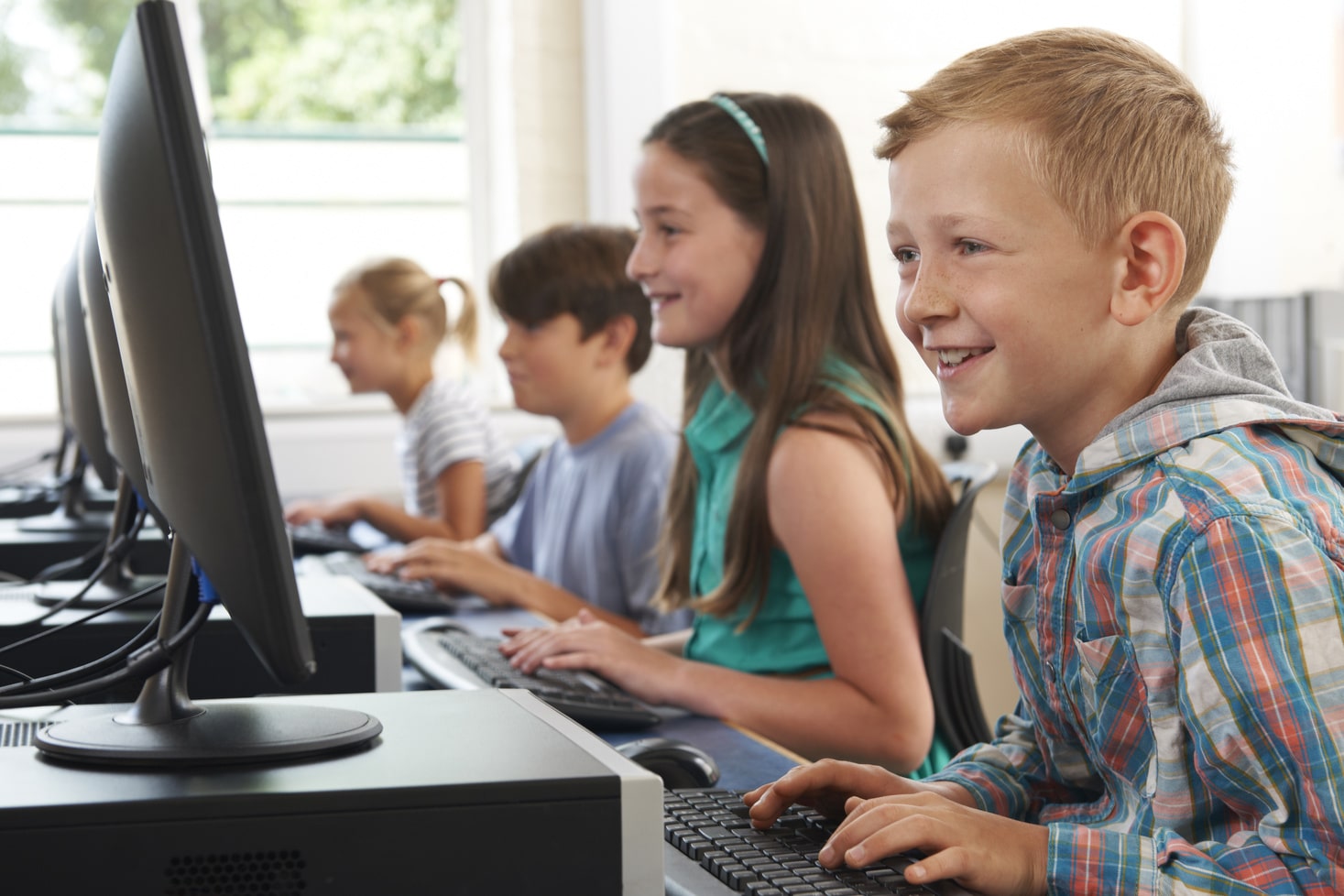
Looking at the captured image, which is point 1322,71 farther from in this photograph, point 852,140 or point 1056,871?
point 1056,871

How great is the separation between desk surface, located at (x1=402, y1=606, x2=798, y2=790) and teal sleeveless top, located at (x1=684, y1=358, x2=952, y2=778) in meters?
0.23

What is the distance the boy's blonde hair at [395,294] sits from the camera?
10.0ft

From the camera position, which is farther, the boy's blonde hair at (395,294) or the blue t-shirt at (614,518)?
the boy's blonde hair at (395,294)

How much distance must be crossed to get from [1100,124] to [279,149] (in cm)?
299

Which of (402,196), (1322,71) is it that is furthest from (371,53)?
(1322,71)

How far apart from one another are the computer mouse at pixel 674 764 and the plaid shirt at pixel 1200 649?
0.23m

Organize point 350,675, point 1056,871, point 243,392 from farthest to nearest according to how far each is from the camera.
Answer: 1. point 350,675
2. point 1056,871
3. point 243,392

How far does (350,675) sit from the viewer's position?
3.49 ft

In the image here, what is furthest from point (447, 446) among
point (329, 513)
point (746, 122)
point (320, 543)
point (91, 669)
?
point (91, 669)

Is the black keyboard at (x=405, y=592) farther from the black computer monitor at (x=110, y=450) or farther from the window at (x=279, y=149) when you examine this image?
the window at (x=279, y=149)

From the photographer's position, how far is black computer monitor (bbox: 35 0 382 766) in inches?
21.7

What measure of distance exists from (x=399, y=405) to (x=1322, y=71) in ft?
7.27

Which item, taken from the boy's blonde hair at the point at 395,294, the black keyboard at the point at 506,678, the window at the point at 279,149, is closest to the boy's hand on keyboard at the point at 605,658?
the black keyboard at the point at 506,678

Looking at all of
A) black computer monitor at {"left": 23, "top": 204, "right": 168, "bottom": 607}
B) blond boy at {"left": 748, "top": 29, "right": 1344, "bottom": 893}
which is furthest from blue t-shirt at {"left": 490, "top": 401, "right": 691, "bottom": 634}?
blond boy at {"left": 748, "top": 29, "right": 1344, "bottom": 893}
